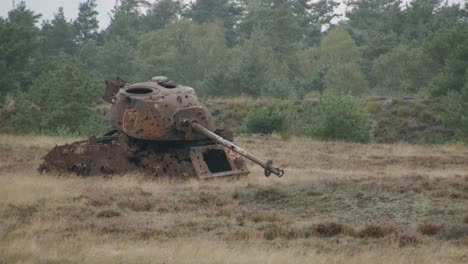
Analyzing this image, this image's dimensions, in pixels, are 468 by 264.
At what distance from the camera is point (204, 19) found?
3767 inches

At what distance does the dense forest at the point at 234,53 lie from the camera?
4566 centimetres

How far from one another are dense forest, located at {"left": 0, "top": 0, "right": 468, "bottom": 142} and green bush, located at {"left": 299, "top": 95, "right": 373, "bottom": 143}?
17.0 ft

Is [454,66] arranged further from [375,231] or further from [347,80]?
[375,231]

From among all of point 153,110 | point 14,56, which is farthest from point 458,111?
point 14,56

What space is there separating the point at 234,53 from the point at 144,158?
199ft

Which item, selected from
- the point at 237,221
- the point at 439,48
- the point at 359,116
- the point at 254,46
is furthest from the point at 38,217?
the point at 254,46

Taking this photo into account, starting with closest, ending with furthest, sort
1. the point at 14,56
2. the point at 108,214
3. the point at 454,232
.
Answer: the point at 454,232
the point at 108,214
the point at 14,56

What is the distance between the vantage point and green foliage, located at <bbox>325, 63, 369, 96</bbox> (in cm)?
6875

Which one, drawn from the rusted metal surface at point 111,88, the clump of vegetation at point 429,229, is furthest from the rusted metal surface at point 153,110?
the clump of vegetation at point 429,229

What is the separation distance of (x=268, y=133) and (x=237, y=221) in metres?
26.9

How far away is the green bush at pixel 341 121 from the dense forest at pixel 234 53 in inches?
204

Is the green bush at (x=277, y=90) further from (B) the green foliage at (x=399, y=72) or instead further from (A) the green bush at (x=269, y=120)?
(A) the green bush at (x=269, y=120)

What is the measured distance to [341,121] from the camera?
127ft

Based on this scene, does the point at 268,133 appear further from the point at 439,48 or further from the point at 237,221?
the point at 237,221
